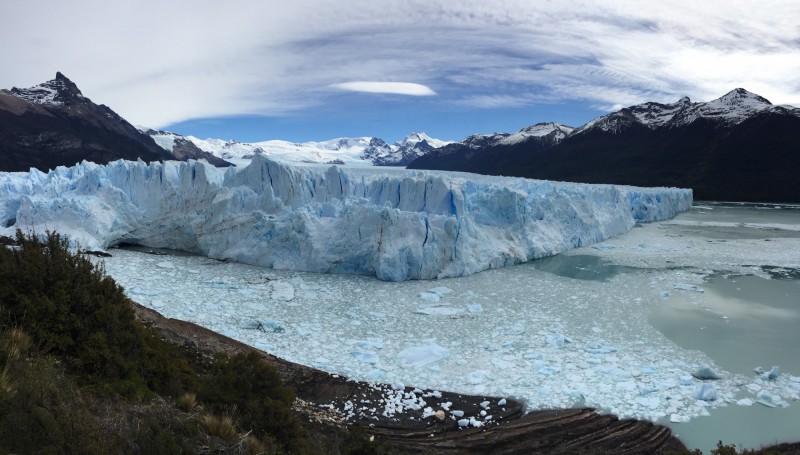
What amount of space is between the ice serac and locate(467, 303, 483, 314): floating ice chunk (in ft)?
8.73

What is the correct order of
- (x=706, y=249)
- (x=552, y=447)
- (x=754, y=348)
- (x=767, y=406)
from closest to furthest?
(x=552, y=447)
(x=767, y=406)
(x=754, y=348)
(x=706, y=249)

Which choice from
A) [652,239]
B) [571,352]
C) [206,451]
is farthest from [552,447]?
[652,239]

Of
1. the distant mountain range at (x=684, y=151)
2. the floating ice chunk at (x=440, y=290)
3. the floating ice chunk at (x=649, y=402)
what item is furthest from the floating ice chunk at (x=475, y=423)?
the distant mountain range at (x=684, y=151)

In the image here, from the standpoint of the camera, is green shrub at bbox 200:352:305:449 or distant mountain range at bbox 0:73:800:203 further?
distant mountain range at bbox 0:73:800:203

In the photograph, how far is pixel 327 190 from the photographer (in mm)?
17391

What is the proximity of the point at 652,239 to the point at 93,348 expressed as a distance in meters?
19.6

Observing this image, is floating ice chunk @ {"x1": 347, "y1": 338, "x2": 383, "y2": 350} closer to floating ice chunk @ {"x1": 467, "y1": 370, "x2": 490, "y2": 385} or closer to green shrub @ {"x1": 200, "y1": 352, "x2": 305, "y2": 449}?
floating ice chunk @ {"x1": 467, "y1": 370, "x2": 490, "y2": 385}

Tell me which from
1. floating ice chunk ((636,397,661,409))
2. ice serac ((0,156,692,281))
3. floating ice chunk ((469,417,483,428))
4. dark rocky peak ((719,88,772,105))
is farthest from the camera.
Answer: dark rocky peak ((719,88,772,105))

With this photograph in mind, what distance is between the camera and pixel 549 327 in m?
8.35

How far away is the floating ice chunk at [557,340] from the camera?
7.54 m

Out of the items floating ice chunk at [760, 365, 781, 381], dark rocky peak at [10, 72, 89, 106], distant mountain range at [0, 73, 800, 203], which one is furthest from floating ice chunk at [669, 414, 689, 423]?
dark rocky peak at [10, 72, 89, 106]

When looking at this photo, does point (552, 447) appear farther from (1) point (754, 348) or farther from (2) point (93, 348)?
(1) point (754, 348)

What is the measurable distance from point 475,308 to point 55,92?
71187mm

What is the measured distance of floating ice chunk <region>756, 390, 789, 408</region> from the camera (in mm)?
5859
